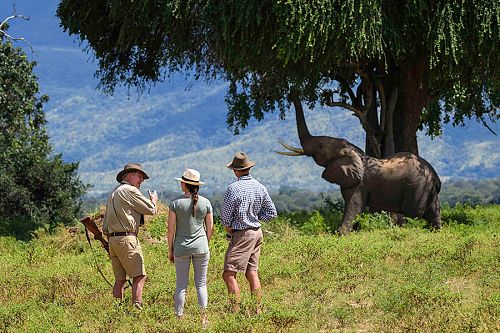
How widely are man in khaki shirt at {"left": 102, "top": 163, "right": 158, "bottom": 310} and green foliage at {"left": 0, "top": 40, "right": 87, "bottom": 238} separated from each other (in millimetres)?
15595

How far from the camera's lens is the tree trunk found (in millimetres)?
26266

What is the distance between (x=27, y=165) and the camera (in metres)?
33.6

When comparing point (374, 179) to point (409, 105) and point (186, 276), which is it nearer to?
point (409, 105)

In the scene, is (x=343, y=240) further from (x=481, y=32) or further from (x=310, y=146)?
(x=481, y=32)

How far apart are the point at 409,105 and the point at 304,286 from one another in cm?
1295

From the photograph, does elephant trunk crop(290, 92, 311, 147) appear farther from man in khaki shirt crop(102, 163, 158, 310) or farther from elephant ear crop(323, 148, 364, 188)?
man in khaki shirt crop(102, 163, 158, 310)

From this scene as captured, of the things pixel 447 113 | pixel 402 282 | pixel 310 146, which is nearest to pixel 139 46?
pixel 310 146

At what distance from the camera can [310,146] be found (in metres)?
22.3

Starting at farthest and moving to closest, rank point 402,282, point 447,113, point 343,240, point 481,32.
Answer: point 447,113, point 481,32, point 343,240, point 402,282

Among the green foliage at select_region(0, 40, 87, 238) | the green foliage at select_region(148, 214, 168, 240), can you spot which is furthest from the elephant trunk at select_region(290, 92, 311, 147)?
the green foliage at select_region(0, 40, 87, 238)

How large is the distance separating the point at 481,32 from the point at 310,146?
16.0 ft

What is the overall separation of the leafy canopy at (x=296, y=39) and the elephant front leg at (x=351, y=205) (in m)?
3.24

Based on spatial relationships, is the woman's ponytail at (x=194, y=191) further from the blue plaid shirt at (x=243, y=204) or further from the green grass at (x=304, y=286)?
the green grass at (x=304, y=286)

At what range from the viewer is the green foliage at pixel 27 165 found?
27828 millimetres
